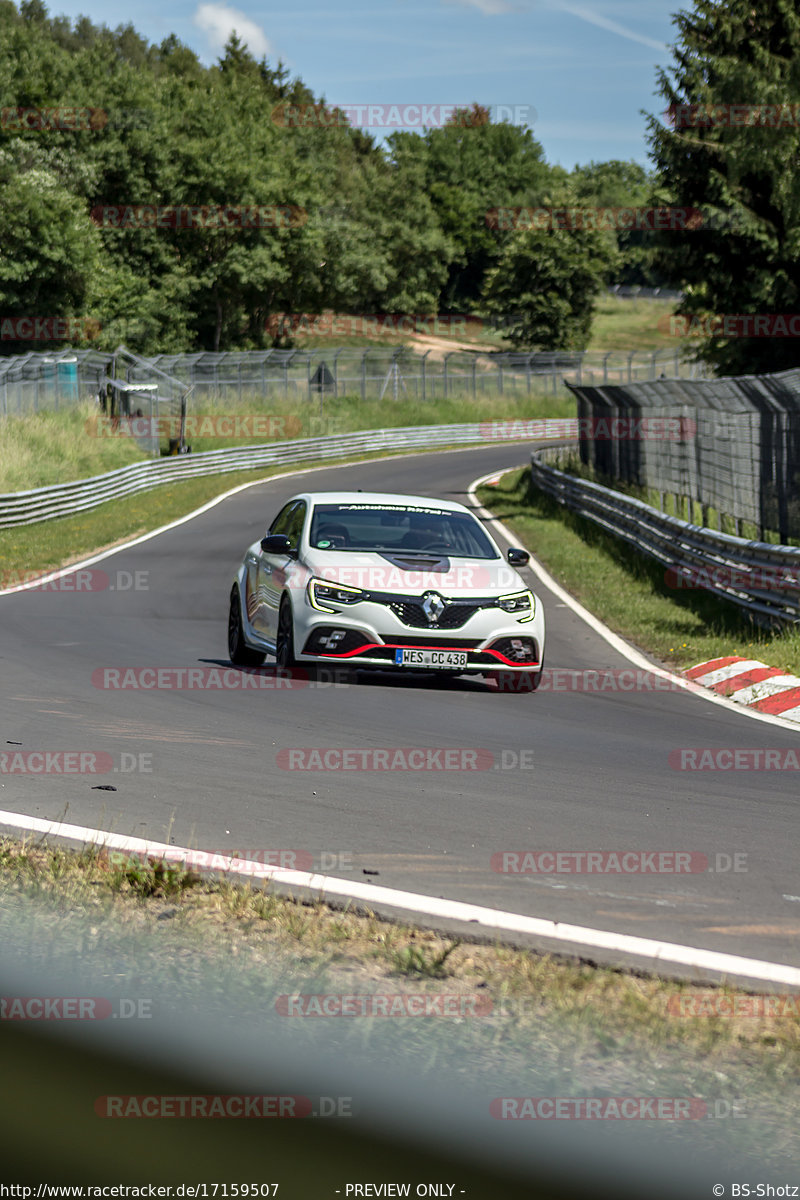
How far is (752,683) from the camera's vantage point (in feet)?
38.6

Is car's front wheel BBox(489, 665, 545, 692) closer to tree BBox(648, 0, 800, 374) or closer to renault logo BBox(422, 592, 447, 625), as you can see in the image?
renault logo BBox(422, 592, 447, 625)

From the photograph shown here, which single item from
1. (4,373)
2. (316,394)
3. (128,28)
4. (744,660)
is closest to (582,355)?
(316,394)

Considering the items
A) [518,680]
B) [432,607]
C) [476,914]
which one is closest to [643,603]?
[518,680]

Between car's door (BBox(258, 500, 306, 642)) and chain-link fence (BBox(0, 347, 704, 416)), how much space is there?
94.2 feet

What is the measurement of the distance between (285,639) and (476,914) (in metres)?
6.50

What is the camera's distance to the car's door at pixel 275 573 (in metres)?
11.5

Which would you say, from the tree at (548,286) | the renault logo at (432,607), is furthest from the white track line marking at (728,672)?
the tree at (548,286)

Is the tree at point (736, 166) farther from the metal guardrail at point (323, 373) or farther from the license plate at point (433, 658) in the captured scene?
the license plate at point (433, 658)

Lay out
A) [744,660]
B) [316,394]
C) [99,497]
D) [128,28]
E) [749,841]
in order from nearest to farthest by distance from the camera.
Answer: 1. [749,841]
2. [744,660]
3. [99,497]
4. [316,394]
5. [128,28]

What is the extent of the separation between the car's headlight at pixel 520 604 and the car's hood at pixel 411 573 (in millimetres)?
69

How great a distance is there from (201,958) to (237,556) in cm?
2184

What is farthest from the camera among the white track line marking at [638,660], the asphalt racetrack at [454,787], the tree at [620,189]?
the tree at [620,189]

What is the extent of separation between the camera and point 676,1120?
333 centimetres

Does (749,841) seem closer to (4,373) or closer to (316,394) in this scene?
(4,373)
